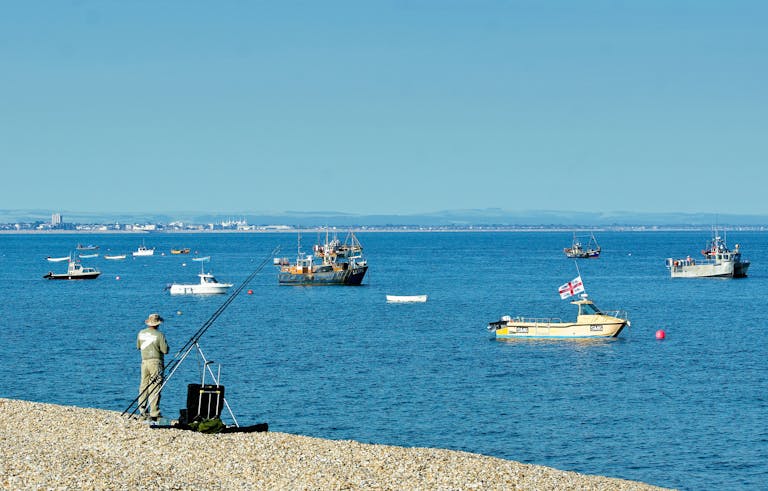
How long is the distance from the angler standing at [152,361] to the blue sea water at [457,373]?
10.1 meters

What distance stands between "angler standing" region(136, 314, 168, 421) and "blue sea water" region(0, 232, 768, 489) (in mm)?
10054

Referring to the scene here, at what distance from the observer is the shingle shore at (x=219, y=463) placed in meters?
18.0

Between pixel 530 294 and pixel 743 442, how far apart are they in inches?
2837

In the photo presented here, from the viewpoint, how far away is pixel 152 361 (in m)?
23.3

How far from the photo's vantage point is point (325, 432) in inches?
1312

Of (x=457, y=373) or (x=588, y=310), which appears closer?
(x=457, y=373)

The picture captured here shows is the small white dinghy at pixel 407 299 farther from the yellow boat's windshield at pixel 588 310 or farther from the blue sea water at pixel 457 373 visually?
the yellow boat's windshield at pixel 588 310

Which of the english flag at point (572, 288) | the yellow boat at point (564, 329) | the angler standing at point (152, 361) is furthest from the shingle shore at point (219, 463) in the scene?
the yellow boat at point (564, 329)

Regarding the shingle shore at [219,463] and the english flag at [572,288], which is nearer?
the shingle shore at [219,463]

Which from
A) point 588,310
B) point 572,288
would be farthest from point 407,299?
point 572,288

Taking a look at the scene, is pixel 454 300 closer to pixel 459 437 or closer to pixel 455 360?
pixel 455 360

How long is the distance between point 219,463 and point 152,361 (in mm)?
4385

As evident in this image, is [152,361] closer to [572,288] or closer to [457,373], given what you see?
[457,373]

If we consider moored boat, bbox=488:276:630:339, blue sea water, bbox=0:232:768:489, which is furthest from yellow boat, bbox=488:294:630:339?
blue sea water, bbox=0:232:768:489
